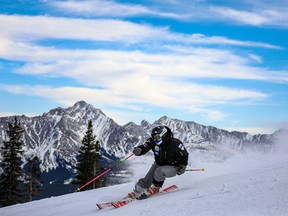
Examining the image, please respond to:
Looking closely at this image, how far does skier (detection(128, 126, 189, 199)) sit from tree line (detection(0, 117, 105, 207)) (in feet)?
98.1

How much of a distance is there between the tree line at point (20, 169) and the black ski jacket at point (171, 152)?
30222 mm

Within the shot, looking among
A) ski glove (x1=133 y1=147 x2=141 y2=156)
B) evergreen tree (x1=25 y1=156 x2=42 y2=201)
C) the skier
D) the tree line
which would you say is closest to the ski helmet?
the skier

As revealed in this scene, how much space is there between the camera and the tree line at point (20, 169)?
1577 inches

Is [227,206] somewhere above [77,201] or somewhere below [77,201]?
above

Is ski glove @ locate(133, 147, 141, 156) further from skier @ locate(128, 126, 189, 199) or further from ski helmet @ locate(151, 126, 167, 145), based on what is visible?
ski helmet @ locate(151, 126, 167, 145)

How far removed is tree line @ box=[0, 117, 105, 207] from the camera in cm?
4006

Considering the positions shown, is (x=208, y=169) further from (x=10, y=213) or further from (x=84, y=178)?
(x=84, y=178)

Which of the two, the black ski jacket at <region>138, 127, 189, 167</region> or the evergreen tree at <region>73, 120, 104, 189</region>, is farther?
the evergreen tree at <region>73, 120, 104, 189</region>

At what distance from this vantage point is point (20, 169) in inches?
1596

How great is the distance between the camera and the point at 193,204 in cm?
750

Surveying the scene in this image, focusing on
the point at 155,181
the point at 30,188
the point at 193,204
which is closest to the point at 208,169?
the point at 155,181

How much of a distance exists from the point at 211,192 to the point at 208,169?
6168mm

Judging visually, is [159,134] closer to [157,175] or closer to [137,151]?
[137,151]

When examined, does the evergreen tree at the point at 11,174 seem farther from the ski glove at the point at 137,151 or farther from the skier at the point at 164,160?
the skier at the point at 164,160
